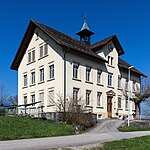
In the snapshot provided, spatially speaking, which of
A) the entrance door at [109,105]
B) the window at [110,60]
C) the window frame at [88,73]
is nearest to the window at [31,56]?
the window frame at [88,73]

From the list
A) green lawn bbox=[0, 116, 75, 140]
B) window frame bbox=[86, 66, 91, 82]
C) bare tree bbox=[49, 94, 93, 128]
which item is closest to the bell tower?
window frame bbox=[86, 66, 91, 82]

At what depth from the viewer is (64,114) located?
23.1 metres

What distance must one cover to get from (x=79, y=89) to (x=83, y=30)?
13500mm

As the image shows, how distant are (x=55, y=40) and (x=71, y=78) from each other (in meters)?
4.63

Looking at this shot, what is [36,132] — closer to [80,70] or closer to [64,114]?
[64,114]

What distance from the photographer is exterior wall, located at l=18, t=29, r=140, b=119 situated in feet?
90.5

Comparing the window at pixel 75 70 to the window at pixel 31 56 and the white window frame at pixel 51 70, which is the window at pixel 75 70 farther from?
the window at pixel 31 56

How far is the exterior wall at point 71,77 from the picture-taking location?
27.6 meters

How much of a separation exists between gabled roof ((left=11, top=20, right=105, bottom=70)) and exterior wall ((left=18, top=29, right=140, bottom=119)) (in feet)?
2.48

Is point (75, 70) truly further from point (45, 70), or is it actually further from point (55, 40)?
point (55, 40)

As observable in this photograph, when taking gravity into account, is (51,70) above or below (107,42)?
below

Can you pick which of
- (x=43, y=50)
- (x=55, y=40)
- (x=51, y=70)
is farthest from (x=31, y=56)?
(x=55, y=40)

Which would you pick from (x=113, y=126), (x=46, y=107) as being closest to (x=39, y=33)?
(x=46, y=107)

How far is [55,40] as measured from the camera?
2688 cm
